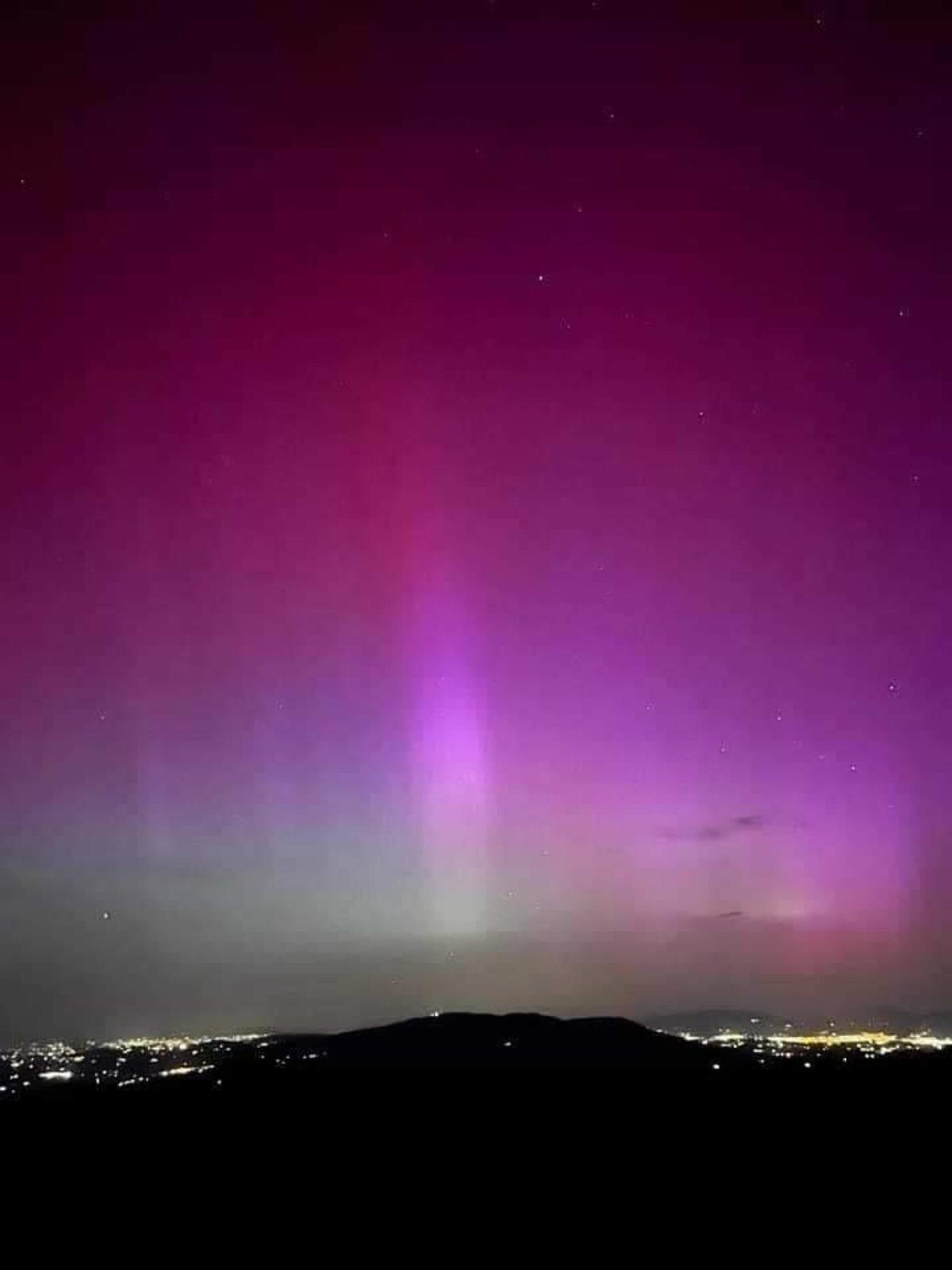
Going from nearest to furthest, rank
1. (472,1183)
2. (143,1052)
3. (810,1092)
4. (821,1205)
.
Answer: (821,1205)
(472,1183)
(810,1092)
(143,1052)

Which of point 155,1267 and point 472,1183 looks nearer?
point 155,1267

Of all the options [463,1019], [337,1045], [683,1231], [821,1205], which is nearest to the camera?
[683,1231]

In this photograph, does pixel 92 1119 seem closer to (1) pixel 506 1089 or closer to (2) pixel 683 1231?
(1) pixel 506 1089

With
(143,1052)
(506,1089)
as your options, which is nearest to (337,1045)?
(143,1052)

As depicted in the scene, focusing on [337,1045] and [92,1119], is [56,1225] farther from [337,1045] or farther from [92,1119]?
[337,1045]

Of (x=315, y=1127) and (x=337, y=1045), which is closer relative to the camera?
(x=315, y=1127)

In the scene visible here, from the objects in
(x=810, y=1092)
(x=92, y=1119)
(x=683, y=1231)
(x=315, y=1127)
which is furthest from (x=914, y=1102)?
(x=92, y=1119)
